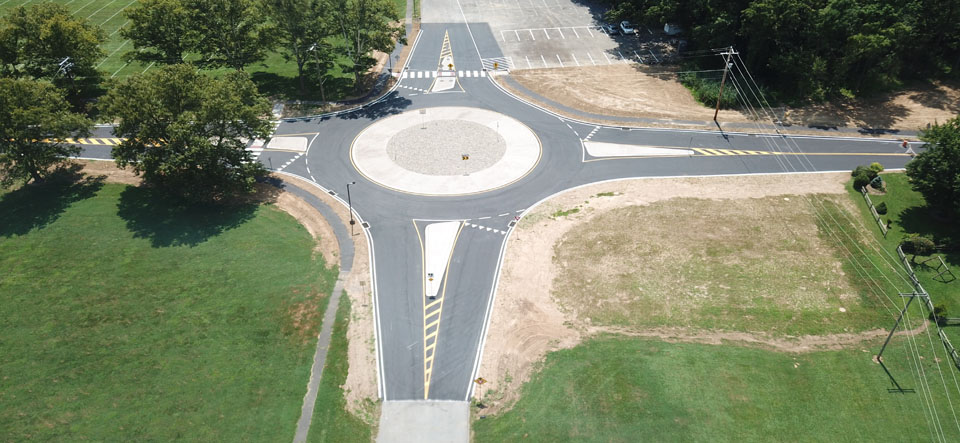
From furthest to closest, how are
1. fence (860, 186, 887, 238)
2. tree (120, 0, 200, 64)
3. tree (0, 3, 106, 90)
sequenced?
tree (120, 0, 200, 64), tree (0, 3, 106, 90), fence (860, 186, 887, 238)

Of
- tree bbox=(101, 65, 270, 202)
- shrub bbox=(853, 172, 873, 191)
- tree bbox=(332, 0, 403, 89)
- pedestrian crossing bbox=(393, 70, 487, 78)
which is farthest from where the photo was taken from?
pedestrian crossing bbox=(393, 70, 487, 78)

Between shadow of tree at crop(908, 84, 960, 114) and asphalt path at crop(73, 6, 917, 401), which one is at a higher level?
shadow of tree at crop(908, 84, 960, 114)

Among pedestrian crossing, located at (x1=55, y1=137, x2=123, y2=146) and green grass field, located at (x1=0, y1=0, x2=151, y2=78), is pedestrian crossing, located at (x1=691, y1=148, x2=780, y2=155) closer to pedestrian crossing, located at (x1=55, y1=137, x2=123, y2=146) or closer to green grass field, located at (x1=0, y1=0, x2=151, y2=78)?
pedestrian crossing, located at (x1=55, y1=137, x2=123, y2=146)

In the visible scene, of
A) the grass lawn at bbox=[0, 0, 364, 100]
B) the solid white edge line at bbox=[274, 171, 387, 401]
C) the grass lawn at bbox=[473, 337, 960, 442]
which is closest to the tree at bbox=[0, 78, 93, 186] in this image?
the grass lawn at bbox=[0, 0, 364, 100]

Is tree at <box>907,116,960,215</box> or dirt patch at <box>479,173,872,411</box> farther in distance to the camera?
tree at <box>907,116,960,215</box>

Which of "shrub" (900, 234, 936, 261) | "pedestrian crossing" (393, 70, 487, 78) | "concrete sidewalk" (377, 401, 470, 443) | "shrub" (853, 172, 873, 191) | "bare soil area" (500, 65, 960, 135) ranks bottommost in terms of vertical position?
"concrete sidewalk" (377, 401, 470, 443)

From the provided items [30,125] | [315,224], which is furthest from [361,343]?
[30,125]

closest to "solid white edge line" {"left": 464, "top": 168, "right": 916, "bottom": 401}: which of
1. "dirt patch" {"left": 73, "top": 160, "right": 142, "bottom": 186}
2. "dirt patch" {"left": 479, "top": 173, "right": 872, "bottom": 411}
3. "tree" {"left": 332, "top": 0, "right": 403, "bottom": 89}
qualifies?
"dirt patch" {"left": 479, "top": 173, "right": 872, "bottom": 411}
